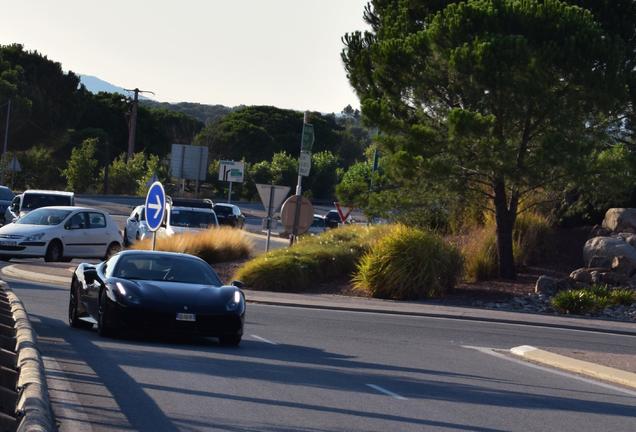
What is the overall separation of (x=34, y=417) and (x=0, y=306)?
917cm

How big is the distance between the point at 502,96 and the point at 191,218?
1303cm

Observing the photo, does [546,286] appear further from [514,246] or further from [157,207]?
[157,207]

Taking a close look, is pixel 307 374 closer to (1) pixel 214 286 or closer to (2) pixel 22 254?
(1) pixel 214 286

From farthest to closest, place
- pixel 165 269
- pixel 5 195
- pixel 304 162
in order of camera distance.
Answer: pixel 5 195
pixel 304 162
pixel 165 269

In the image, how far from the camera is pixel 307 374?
14.0 m

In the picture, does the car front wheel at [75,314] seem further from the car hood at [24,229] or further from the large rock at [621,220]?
the large rock at [621,220]

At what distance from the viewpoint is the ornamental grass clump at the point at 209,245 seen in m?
33.2

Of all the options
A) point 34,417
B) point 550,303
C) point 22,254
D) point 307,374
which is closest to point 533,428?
point 307,374

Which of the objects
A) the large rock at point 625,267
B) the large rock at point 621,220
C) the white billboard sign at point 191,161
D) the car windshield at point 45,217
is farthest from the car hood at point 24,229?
the white billboard sign at point 191,161

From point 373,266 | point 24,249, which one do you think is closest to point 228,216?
point 24,249

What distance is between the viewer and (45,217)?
3362 cm

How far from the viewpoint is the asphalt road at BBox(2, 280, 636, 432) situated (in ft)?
34.9

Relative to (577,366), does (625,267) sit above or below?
above

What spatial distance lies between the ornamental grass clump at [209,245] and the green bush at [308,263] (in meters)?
2.02
